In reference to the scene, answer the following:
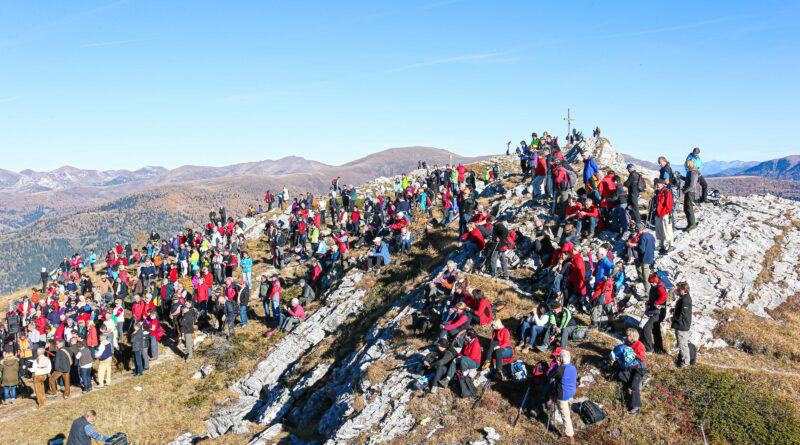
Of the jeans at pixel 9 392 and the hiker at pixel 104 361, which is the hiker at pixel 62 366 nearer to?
the hiker at pixel 104 361

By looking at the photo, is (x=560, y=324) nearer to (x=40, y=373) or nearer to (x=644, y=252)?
(x=644, y=252)

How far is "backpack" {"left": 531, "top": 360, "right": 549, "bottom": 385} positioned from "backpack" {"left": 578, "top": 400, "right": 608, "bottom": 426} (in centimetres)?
122

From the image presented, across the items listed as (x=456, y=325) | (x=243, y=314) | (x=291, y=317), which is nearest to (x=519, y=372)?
(x=456, y=325)

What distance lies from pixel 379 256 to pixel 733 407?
18023 mm

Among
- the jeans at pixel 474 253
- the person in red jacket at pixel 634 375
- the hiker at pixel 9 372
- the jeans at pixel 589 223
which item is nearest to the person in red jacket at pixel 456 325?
the person in red jacket at pixel 634 375

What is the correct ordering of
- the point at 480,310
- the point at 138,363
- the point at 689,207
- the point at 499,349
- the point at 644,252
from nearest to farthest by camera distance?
1. the point at 499,349
2. the point at 480,310
3. the point at 644,252
4. the point at 689,207
5. the point at 138,363

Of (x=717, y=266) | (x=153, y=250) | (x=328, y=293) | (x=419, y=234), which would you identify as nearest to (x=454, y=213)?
(x=419, y=234)

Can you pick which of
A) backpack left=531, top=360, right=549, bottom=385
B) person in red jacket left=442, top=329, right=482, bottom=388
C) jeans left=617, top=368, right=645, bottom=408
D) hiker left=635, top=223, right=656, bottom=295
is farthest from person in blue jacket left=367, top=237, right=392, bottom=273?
jeans left=617, top=368, right=645, bottom=408

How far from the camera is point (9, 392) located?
1959cm

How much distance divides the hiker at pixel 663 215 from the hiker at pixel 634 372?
8.04 m

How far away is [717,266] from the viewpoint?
61.0 feet

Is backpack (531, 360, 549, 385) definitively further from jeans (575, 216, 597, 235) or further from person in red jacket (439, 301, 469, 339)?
jeans (575, 216, 597, 235)

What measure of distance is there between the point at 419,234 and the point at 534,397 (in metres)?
18.5

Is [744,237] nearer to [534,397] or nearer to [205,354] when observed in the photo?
[534,397]
